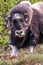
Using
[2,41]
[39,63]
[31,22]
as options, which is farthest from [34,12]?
[2,41]

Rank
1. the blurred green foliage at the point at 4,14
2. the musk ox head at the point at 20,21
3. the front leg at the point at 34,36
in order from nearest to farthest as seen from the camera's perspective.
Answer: the musk ox head at the point at 20,21 → the front leg at the point at 34,36 → the blurred green foliage at the point at 4,14

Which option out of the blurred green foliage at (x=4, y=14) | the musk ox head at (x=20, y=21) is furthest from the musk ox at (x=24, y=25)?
the blurred green foliage at (x=4, y=14)

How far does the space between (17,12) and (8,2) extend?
4.15 metres

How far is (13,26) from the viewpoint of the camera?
7184mm

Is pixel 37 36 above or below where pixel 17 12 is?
below

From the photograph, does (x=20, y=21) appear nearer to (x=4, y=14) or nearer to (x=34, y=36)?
(x=34, y=36)

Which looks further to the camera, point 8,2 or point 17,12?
point 8,2

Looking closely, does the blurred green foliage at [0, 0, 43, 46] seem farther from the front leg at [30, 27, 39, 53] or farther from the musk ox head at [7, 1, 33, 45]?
the musk ox head at [7, 1, 33, 45]

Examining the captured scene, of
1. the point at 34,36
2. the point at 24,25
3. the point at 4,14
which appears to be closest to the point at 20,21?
the point at 24,25

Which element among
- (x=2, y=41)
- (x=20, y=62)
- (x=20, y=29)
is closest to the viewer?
(x=20, y=29)

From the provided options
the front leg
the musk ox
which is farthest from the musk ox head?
the front leg

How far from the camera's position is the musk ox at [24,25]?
7117mm

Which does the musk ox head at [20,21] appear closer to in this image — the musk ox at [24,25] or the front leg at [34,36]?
the musk ox at [24,25]

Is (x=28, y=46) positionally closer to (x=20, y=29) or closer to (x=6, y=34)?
(x=20, y=29)
